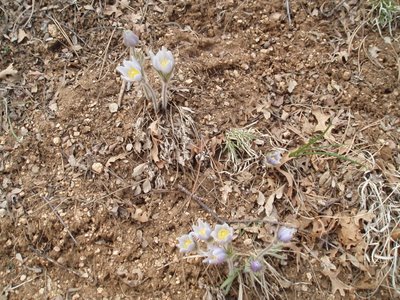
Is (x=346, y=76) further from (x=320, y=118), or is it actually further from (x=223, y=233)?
(x=223, y=233)

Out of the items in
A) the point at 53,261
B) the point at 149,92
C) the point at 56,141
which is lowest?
the point at 53,261

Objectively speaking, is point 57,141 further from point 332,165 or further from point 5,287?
point 332,165

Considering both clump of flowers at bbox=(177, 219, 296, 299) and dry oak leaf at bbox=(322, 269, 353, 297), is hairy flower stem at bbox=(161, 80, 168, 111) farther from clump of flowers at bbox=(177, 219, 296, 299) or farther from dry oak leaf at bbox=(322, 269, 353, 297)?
dry oak leaf at bbox=(322, 269, 353, 297)

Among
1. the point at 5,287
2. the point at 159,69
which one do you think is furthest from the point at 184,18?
the point at 5,287

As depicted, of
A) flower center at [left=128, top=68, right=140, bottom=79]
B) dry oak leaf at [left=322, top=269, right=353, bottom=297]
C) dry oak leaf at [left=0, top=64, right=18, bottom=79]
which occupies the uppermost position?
flower center at [left=128, top=68, right=140, bottom=79]

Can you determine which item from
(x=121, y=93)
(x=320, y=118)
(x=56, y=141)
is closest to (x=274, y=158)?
(x=320, y=118)

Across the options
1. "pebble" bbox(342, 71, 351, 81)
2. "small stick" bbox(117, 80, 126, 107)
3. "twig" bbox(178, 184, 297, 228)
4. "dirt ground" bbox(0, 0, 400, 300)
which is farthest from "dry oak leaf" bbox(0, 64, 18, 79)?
"pebble" bbox(342, 71, 351, 81)

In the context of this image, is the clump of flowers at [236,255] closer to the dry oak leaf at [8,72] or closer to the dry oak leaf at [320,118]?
the dry oak leaf at [320,118]
